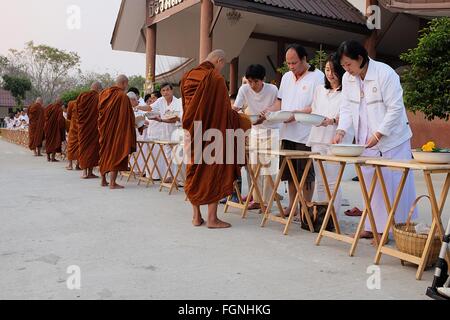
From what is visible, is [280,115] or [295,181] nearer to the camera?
[295,181]

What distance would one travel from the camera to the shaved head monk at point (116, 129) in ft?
22.6

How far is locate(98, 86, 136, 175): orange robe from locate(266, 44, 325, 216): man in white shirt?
285cm

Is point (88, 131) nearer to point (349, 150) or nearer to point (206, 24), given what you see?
point (206, 24)

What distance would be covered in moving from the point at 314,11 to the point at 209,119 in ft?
25.8

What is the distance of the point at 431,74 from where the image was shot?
899cm

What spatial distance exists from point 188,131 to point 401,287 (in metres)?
2.41

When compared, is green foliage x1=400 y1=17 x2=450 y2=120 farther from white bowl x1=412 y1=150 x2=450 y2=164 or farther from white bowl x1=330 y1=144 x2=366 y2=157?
white bowl x1=412 y1=150 x2=450 y2=164

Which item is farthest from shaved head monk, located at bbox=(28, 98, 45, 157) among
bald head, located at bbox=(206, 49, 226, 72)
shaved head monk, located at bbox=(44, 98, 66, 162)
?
bald head, located at bbox=(206, 49, 226, 72)

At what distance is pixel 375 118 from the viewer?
3.76m

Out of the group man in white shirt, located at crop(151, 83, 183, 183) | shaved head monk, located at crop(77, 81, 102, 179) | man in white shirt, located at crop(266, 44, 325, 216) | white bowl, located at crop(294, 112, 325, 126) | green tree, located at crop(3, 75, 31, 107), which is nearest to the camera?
white bowl, located at crop(294, 112, 325, 126)

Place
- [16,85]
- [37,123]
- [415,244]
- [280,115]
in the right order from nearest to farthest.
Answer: [415,244] → [280,115] → [37,123] → [16,85]

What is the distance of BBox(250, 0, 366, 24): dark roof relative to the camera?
10.7 m

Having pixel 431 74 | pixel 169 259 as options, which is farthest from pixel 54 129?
pixel 169 259
